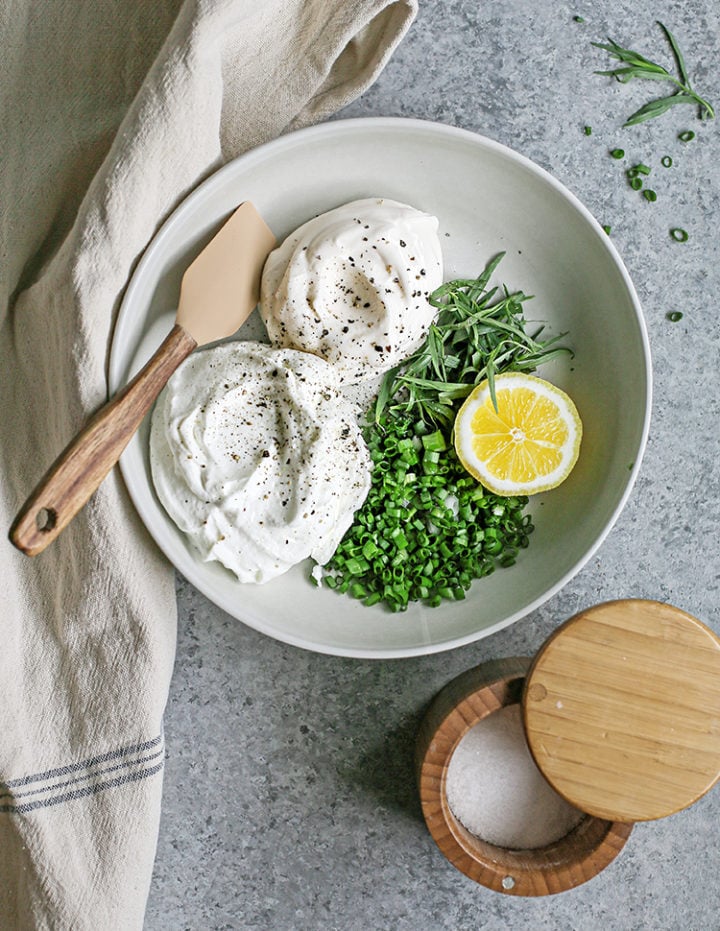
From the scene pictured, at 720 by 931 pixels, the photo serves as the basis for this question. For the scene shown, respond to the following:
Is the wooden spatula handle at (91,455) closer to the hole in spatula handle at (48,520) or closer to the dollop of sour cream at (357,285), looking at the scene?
the hole in spatula handle at (48,520)

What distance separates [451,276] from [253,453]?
455 millimetres

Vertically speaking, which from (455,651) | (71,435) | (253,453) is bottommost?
(455,651)

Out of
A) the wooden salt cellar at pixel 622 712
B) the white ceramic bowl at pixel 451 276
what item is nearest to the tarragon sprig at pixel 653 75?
the white ceramic bowl at pixel 451 276

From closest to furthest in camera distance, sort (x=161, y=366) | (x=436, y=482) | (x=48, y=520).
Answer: (x=48, y=520) < (x=161, y=366) < (x=436, y=482)

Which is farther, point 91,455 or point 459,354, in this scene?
point 459,354

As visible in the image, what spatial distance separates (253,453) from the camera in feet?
4.30

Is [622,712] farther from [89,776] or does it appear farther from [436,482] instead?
[89,776]

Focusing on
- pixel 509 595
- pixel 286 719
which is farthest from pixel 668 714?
pixel 286 719

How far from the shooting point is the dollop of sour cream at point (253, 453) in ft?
4.21

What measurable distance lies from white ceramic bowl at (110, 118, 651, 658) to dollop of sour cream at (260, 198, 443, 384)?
0.30 feet

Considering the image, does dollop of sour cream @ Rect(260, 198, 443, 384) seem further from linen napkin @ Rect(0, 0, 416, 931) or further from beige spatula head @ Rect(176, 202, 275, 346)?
linen napkin @ Rect(0, 0, 416, 931)

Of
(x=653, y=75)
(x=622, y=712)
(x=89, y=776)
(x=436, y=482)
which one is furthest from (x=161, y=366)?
(x=653, y=75)

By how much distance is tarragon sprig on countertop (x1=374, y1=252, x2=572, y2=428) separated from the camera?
1368 mm

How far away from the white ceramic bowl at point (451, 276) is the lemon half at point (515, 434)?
3.8 inches
